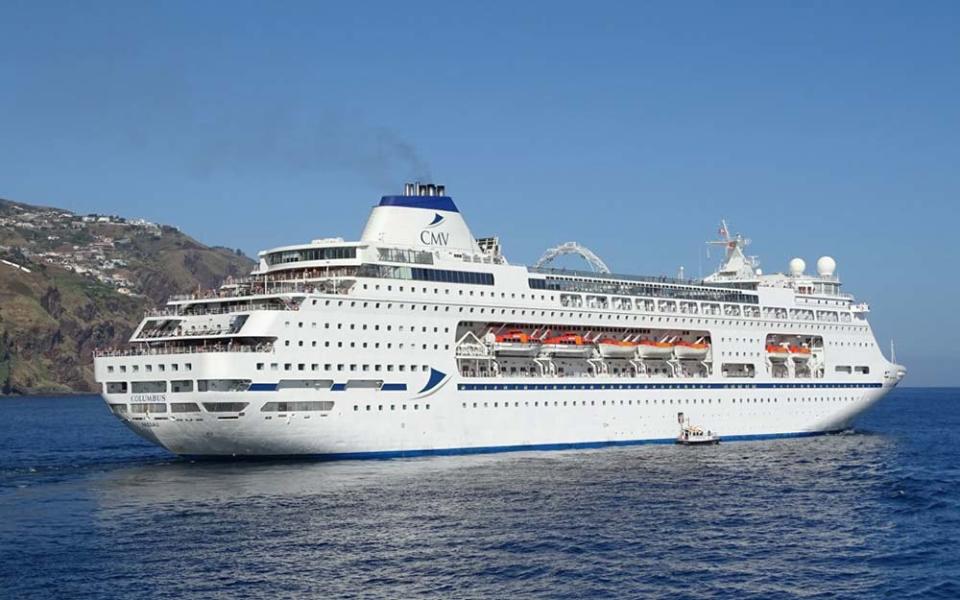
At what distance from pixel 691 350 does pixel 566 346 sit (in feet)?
31.9

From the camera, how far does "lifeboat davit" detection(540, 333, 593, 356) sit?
181 ft

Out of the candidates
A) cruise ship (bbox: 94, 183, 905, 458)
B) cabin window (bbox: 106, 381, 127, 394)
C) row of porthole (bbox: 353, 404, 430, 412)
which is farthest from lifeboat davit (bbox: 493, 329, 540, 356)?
cabin window (bbox: 106, 381, 127, 394)

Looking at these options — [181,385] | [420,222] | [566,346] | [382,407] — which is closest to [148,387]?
[181,385]

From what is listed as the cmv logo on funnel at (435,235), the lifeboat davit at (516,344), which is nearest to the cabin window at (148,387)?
the cmv logo on funnel at (435,235)

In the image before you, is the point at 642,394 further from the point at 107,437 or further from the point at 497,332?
the point at 107,437

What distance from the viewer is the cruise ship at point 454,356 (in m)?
44.9

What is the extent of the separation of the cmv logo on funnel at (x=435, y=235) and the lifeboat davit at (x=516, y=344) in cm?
552

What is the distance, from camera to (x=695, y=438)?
58.8 meters

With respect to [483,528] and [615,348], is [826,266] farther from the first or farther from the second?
[483,528]

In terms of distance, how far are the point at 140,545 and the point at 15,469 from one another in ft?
66.8

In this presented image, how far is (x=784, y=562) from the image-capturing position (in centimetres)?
2894

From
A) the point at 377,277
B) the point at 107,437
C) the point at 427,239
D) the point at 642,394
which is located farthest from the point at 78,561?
the point at 107,437

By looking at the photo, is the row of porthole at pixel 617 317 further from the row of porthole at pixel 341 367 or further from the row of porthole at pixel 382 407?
the row of porthole at pixel 382 407

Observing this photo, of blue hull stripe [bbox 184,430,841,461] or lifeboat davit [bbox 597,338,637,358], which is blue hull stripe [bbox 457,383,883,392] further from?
blue hull stripe [bbox 184,430,841,461]
